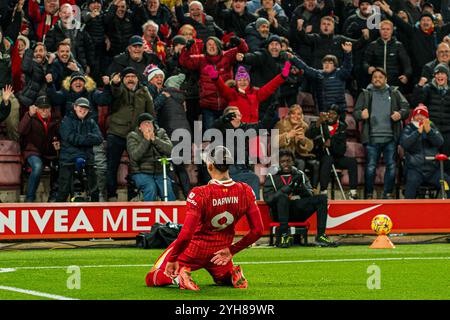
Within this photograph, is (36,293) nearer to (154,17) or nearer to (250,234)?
(250,234)

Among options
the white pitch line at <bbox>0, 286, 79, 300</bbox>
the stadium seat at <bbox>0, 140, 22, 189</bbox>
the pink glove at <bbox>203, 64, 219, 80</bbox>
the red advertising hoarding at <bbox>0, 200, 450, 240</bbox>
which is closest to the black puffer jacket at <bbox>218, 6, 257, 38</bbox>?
the pink glove at <bbox>203, 64, 219, 80</bbox>

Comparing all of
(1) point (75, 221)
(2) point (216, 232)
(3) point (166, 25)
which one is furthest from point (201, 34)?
(2) point (216, 232)

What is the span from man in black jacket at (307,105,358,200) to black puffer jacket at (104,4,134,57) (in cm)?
401

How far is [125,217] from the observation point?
60.1 feet

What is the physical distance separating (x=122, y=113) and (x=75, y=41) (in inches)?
78.3

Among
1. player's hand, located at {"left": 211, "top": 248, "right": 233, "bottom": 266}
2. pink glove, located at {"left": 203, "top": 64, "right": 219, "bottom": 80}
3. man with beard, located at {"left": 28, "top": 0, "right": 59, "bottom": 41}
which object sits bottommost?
player's hand, located at {"left": 211, "top": 248, "right": 233, "bottom": 266}

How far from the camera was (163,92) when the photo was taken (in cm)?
2011

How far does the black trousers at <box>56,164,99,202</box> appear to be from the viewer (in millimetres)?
19125

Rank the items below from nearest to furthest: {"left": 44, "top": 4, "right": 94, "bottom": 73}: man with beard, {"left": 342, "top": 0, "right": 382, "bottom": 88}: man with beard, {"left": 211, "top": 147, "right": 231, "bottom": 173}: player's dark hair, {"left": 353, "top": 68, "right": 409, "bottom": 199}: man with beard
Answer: {"left": 211, "top": 147, "right": 231, "bottom": 173}: player's dark hair, {"left": 44, "top": 4, "right": 94, "bottom": 73}: man with beard, {"left": 353, "top": 68, "right": 409, "bottom": 199}: man with beard, {"left": 342, "top": 0, "right": 382, "bottom": 88}: man with beard

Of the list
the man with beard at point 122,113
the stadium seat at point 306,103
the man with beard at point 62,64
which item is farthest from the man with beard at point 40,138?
the stadium seat at point 306,103

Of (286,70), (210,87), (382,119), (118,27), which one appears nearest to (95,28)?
(118,27)

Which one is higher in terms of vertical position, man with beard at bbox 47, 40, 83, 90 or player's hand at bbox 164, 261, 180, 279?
man with beard at bbox 47, 40, 83, 90

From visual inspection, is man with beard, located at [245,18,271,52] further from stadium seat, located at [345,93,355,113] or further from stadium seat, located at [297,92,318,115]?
stadium seat, located at [345,93,355,113]
